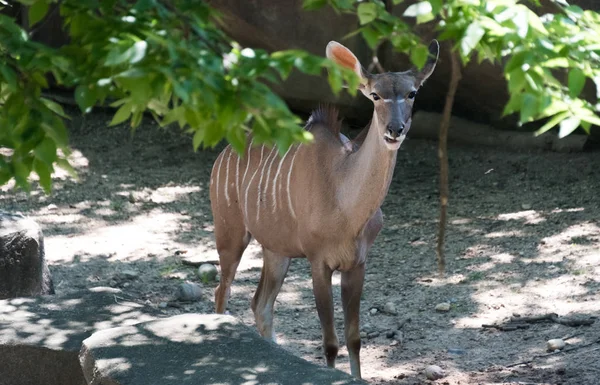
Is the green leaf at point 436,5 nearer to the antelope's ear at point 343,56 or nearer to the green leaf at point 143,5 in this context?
the green leaf at point 143,5

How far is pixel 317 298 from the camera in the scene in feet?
15.0

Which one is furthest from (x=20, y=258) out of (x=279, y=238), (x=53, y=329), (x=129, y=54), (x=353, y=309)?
(x=129, y=54)

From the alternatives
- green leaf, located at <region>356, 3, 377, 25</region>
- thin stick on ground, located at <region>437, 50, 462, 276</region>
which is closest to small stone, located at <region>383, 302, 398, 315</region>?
thin stick on ground, located at <region>437, 50, 462, 276</region>

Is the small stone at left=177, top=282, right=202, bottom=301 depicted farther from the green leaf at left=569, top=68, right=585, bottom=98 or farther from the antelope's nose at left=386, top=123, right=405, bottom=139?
the green leaf at left=569, top=68, right=585, bottom=98

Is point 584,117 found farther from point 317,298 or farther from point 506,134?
point 506,134

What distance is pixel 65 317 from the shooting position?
163 inches

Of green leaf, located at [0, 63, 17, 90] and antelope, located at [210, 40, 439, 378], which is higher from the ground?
green leaf, located at [0, 63, 17, 90]

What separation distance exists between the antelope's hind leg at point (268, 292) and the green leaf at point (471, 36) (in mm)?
3255

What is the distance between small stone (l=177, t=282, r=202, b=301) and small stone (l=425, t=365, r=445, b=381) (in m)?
1.78

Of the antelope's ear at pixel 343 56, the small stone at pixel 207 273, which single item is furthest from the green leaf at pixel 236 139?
the small stone at pixel 207 273

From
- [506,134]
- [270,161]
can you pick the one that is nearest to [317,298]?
[270,161]

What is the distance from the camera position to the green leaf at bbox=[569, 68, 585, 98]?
2012mm

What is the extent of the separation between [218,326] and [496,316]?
2.04 metres

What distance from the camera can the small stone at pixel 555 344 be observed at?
4.71 metres
